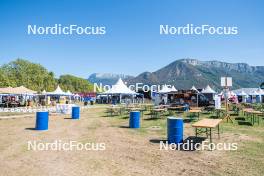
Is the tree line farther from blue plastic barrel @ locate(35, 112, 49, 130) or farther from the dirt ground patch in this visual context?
the dirt ground patch

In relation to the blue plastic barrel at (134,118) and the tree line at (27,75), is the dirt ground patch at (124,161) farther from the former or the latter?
the tree line at (27,75)

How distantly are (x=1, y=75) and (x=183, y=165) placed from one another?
60.9m

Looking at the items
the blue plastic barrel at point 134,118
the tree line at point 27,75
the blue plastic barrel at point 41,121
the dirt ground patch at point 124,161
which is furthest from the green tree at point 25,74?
the dirt ground patch at point 124,161

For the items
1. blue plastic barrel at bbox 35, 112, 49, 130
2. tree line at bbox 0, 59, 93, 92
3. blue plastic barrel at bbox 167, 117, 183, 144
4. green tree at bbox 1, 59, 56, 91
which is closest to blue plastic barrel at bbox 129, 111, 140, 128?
blue plastic barrel at bbox 35, 112, 49, 130

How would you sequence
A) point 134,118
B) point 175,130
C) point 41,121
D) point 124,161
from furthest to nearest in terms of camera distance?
point 134,118 → point 41,121 → point 175,130 → point 124,161

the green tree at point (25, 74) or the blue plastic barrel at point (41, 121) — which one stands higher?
the green tree at point (25, 74)

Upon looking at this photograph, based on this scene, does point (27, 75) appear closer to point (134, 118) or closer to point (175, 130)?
point (134, 118)

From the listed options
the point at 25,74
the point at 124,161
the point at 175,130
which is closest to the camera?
the point at 124,161

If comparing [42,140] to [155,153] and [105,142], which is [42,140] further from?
[155,153]

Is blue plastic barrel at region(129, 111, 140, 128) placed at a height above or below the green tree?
below

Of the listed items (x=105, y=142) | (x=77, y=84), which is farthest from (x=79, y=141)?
(x=77, y=84)

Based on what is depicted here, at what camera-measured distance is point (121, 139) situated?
11047 millimetres

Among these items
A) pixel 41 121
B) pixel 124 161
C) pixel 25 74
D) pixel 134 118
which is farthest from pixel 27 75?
pixel 124 161

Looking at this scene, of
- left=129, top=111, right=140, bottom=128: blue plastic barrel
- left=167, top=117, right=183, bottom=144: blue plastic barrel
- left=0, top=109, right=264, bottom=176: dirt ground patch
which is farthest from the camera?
left=129, top=111, right=140, bottom=128: blue plastic barrel
